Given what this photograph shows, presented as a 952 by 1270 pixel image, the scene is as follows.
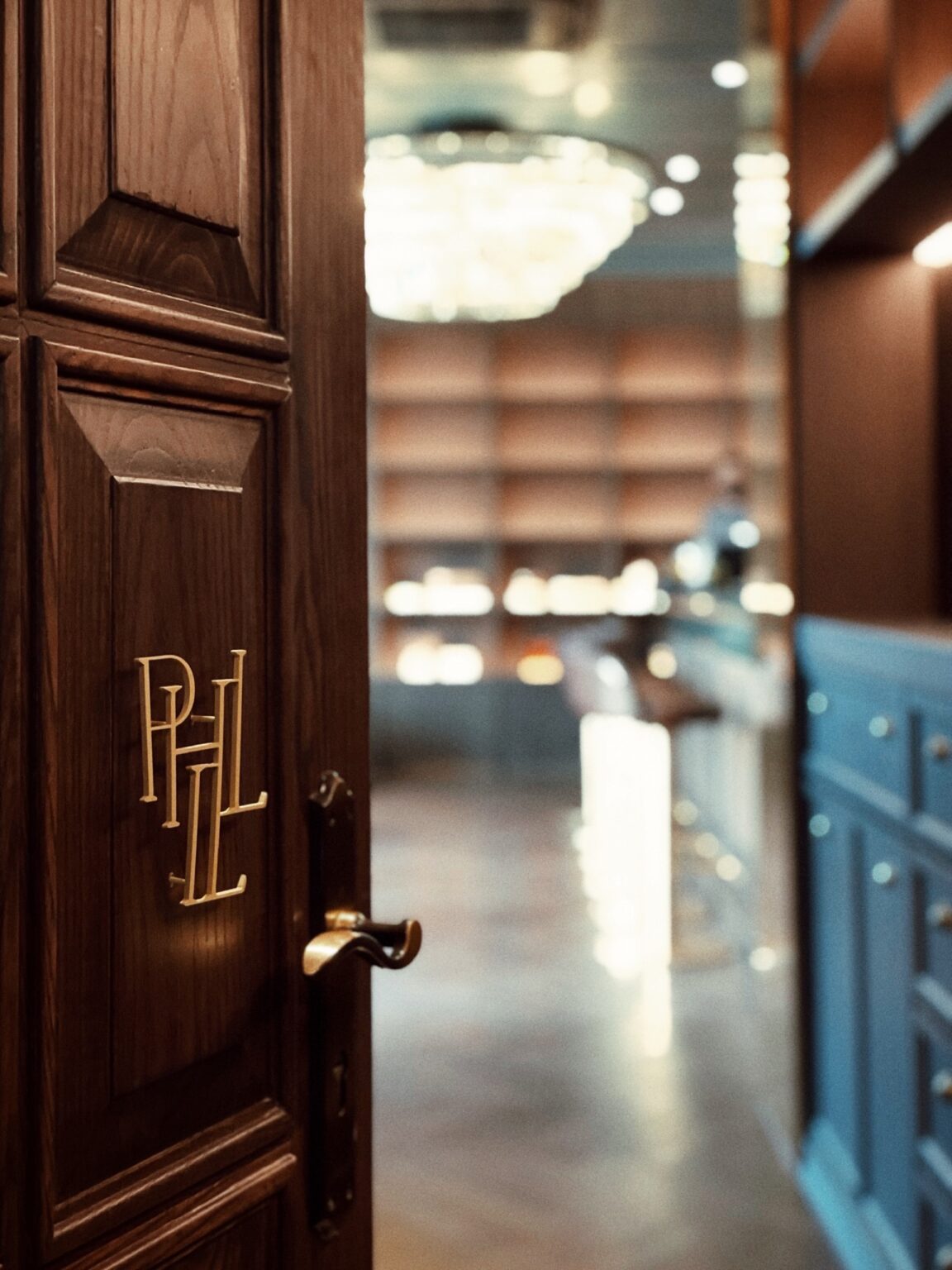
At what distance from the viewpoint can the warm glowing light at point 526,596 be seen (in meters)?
9.54

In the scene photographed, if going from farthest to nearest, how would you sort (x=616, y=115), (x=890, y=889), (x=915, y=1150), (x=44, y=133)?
1. (x=616, y=115)
2. (x=890, y=889)
3. (x=915, y=1150)
4. (x=44, y=133)

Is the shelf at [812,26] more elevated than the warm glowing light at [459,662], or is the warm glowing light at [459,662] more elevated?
the shelf at [812,26]

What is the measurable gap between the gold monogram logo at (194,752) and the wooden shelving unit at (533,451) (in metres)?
8.67

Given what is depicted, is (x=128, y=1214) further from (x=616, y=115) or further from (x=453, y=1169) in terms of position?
(x=616, y=115)

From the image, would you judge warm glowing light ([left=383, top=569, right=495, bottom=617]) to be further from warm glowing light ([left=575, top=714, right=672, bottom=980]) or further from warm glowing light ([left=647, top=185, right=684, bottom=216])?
warm glowing light ([left=647, top=185, right=684, bottom=216])

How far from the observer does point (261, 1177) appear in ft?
2.97

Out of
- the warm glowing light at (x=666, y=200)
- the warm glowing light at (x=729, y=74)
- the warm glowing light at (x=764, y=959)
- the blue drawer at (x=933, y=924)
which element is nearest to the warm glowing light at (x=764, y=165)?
the blue drawer at (x=933, y=924)

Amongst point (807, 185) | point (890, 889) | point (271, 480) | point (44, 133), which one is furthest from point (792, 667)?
point (44, 133)

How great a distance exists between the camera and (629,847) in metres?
6.74

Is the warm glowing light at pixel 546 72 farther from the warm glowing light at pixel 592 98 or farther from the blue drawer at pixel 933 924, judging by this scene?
the blue drawer at pixel 933 924

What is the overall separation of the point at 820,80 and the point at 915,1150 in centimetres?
217

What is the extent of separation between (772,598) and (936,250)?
2.90ft

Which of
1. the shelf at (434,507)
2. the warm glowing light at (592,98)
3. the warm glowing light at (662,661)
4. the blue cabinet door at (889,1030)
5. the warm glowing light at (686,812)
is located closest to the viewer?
the blue cabinet door at (889,1030)

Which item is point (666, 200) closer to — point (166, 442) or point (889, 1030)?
point (889, 1030)
